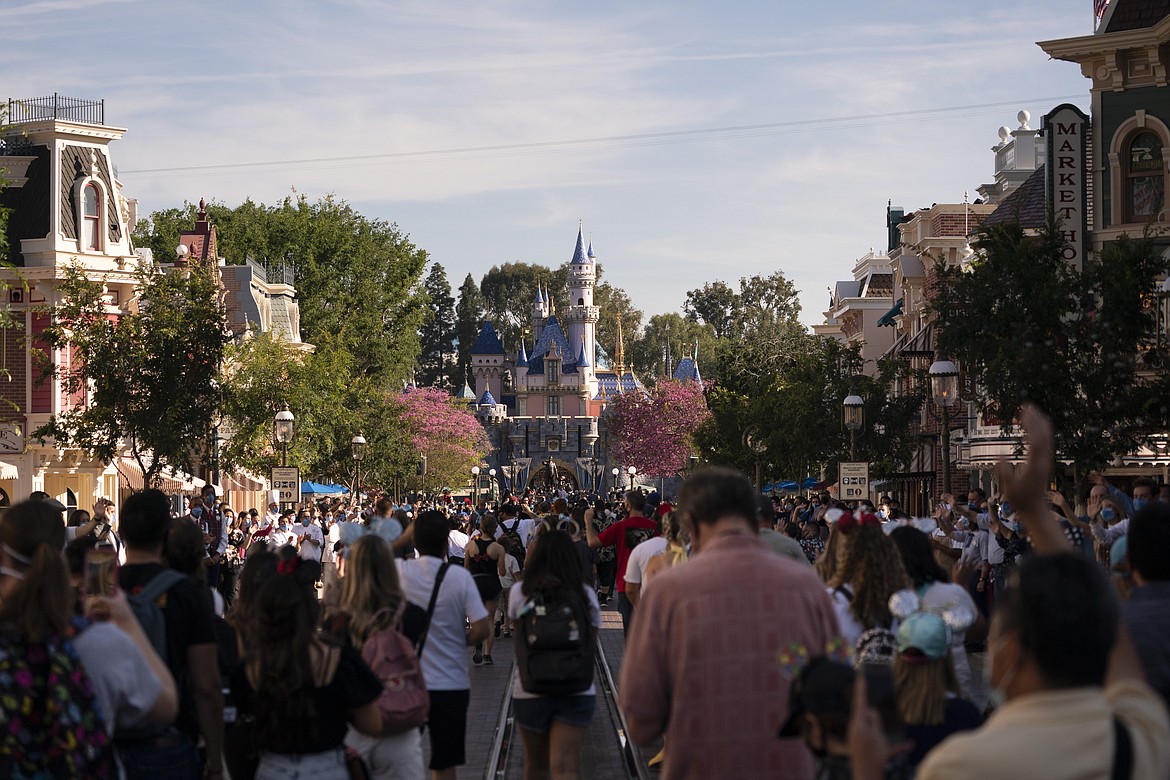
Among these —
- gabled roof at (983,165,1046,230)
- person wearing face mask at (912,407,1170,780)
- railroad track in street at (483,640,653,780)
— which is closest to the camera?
person wearing face mask at (912,407,1170,780)

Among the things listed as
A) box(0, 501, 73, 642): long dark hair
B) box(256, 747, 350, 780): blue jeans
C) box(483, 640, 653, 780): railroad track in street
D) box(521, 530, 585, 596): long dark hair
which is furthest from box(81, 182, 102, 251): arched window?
box(0, 501, 73, 642): long dark hair

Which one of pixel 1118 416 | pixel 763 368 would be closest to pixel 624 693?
pixel 1118 416

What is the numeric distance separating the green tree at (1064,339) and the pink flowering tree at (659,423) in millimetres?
93278

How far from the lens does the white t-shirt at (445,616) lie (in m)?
Result: 8.99

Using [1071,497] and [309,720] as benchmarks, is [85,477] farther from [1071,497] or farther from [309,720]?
[309,720]

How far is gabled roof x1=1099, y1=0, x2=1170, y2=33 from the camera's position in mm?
30938

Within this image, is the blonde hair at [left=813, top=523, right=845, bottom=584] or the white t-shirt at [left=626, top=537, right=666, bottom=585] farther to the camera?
the white t-shirt at [left=626, top=537, right=666, bottom=585]

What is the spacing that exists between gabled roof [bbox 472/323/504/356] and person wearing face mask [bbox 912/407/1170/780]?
158994 mm

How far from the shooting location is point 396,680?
7.62 meters

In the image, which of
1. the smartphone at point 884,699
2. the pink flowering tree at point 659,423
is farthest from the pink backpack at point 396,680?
the pink flowering tree at point 659,423

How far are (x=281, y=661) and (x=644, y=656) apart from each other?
1.63 metres

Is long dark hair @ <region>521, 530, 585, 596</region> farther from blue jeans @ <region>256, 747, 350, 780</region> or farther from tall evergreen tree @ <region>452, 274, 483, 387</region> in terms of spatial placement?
tall evergreen tree @ <region>452, 274, 483, 387</region>

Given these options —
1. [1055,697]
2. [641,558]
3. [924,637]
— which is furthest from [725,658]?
[641,558]

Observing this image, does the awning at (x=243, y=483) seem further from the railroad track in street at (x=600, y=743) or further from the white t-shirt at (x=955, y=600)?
the white t-shirt at (x=955, y=600)
